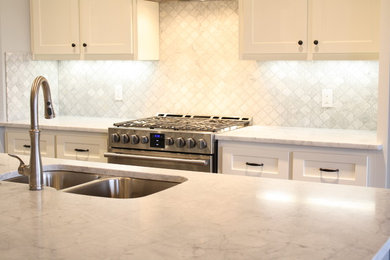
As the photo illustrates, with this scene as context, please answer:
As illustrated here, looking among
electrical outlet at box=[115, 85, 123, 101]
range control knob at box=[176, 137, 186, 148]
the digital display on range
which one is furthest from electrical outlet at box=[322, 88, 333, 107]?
electrical outlet at box=[115, 85, 123, 101]

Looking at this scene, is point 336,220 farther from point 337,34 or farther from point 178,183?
point 337,34

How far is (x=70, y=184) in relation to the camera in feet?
9.17

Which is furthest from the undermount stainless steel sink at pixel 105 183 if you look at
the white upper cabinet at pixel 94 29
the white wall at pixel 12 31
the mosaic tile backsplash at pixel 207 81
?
the white wall at pixel 12 31

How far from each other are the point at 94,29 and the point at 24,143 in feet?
3.63

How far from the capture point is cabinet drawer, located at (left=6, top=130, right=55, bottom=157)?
464 centimetres

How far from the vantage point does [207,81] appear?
472 centimetres

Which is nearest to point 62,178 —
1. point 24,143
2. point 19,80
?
point 24,143

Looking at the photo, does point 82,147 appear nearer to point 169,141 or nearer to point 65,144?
point 65,144

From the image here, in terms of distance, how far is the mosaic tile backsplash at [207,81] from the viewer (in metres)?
4.25

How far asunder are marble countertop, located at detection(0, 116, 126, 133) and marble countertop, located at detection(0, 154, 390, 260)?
6.93 feet

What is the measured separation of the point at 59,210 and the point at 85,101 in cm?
344

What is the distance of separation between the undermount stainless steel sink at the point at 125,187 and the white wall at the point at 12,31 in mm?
2538

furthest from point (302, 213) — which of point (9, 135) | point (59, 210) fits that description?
point (9, 135)

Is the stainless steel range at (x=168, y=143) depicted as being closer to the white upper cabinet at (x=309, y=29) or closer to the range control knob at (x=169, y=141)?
the range control knob at (x=169, y=141)
